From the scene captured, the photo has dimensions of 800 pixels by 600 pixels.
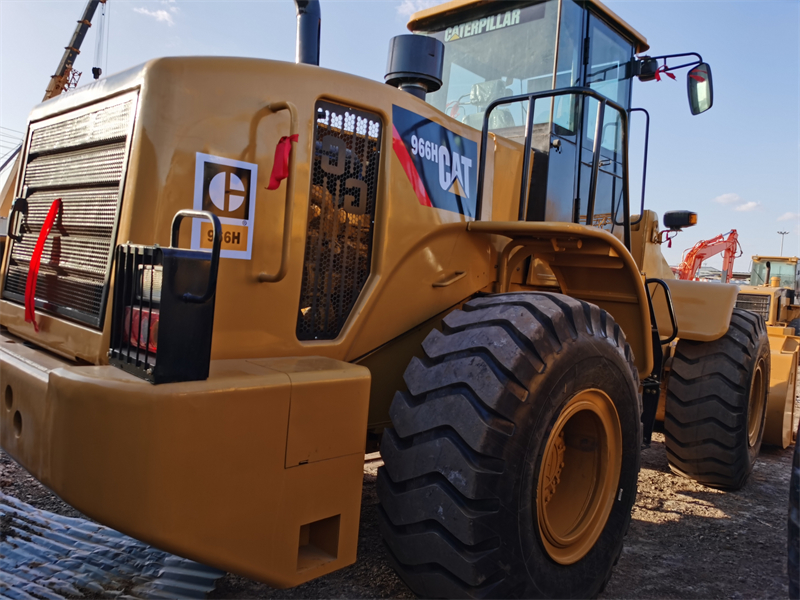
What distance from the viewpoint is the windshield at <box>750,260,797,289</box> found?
22.7m

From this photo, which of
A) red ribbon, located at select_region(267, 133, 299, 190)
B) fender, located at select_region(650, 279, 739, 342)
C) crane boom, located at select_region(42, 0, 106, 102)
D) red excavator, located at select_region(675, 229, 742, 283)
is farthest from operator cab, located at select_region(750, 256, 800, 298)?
crane boom, located at select_region(42, 0, 106, 102)

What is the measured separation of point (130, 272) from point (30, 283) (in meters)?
1.09

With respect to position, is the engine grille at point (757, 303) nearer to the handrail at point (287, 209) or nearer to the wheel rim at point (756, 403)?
the wheel rim at point (756, 403)

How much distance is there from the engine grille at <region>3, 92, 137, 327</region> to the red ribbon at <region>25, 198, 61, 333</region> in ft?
0.09

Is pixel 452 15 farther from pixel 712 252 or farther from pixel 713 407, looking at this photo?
pixel 712 252

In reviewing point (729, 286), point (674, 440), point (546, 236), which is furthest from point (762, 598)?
point (729, 286)

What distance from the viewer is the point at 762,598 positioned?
3096 millimetres

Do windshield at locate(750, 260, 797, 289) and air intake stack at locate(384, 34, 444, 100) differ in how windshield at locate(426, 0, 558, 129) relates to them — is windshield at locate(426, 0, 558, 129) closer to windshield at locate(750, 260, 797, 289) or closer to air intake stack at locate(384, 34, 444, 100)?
air intake stack at locate(384, 34, 444, 100)

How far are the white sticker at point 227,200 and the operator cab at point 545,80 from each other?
165 centimetres

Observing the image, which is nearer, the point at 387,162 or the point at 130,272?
the point at 130,272

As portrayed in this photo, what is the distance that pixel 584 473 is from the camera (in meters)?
3.02

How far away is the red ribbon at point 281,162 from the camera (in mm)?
2408

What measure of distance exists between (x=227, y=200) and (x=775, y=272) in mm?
26020

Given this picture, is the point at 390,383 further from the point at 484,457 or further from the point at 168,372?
the point at 168,372
